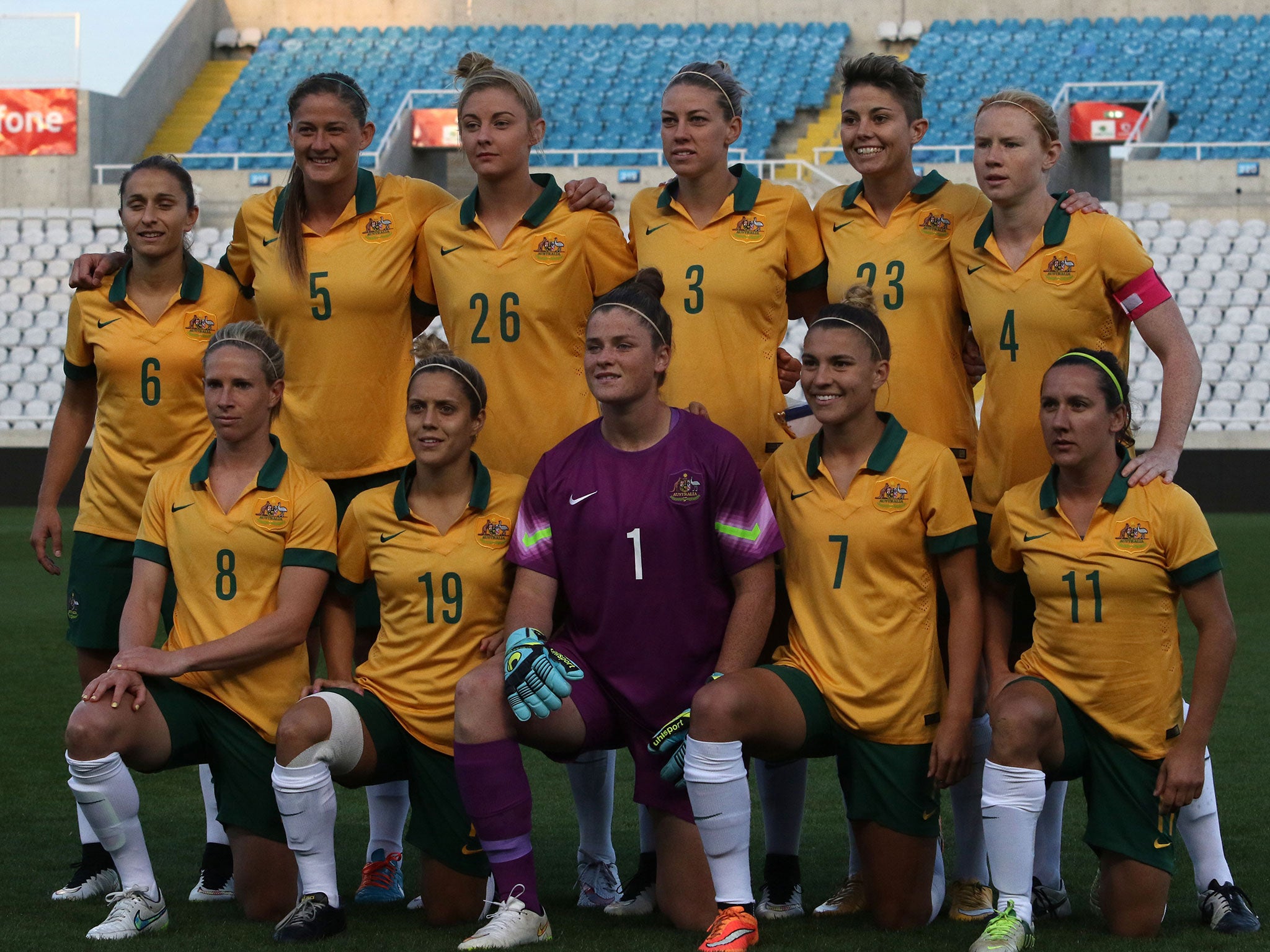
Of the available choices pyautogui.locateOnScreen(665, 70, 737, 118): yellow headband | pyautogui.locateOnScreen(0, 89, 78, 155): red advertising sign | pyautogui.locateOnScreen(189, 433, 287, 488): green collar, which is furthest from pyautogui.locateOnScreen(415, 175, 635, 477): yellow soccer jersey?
pyautogui.locateOnScreen(0, 89, 78, 155): red advertising sign

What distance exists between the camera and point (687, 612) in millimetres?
3502

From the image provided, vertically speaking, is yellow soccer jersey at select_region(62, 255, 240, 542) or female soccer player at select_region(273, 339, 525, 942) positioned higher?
yellow soccer jersey at select_region(62, 255, 240, 542)

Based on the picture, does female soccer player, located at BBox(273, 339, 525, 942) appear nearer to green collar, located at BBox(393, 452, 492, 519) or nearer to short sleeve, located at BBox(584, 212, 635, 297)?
green collar, located at BBox(393, 452, 492, 519)

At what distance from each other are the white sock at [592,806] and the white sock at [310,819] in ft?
2.16

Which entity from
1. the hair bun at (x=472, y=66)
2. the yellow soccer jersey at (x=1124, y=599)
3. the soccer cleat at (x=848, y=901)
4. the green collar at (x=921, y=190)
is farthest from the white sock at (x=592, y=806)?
the hair bun at (x=472, y=66)

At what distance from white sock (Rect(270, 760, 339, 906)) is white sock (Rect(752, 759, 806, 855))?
1048mm

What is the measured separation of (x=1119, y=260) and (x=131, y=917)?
2.68 meters

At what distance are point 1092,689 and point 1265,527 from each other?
10.6 m

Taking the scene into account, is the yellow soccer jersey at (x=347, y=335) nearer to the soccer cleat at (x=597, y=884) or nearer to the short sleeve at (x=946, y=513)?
the soccer cleat at (x=597, y=884)

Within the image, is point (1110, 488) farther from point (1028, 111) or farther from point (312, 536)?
point (312, 536)

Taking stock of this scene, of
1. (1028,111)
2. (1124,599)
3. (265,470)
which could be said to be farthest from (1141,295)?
(265,470)

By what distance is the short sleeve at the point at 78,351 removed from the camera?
13.6ft

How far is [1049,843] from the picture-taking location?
12.3ft

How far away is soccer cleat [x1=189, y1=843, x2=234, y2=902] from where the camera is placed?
3.78 metres
